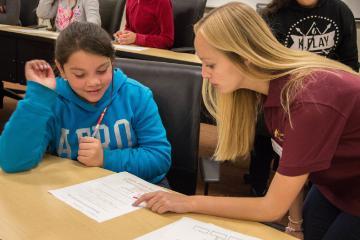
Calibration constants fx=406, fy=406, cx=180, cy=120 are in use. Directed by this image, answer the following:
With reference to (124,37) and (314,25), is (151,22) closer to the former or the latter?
(124,37)

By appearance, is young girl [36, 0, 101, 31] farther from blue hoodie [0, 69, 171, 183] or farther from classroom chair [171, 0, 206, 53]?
blue hoodie [0, 69, 171, 183]

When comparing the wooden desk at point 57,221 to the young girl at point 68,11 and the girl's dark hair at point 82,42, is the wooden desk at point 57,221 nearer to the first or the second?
the girl's dark hair at point 82,42

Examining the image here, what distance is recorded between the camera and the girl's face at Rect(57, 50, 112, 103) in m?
1.25

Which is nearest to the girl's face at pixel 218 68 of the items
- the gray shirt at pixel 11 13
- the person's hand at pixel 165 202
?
the person's hand at pixel 165 202

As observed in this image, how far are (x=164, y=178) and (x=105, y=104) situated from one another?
1.07ft

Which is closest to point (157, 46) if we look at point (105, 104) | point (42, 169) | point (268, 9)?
point (268, 9)

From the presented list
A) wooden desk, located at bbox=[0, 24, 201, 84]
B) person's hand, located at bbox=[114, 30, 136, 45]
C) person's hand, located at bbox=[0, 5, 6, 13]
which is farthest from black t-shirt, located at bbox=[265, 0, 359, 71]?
person's hand, located at bbox=[0, 5, 6, 13]

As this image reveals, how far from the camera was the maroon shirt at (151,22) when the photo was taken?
9.52 ft

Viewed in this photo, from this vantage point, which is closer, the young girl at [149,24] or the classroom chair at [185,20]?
the young girl at [149,24]

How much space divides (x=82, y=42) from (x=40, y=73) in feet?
0.53

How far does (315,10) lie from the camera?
2102mm

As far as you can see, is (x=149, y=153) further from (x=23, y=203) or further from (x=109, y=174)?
(x=23, y=203)

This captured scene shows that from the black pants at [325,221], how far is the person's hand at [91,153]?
0.68 meters

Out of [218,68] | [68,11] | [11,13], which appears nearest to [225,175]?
[68,11]
